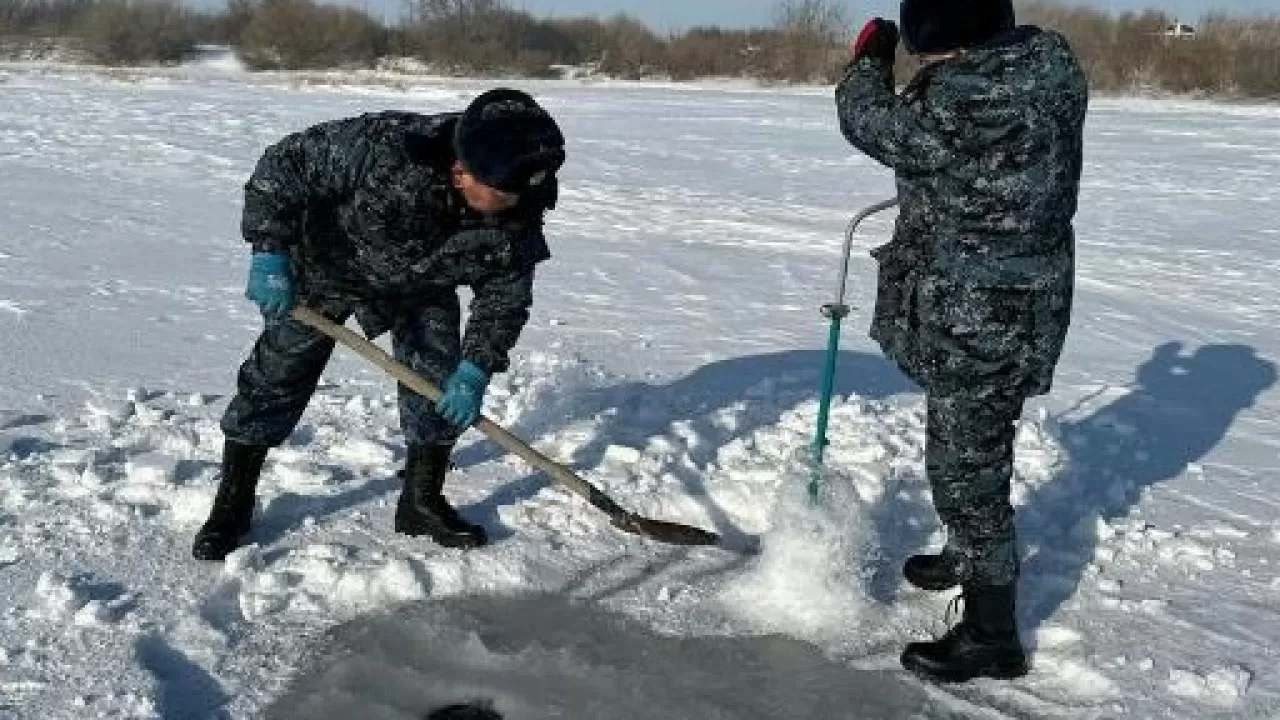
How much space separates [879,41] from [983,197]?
1.78 feet

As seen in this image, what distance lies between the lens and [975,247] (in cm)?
314

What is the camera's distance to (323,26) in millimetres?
42062

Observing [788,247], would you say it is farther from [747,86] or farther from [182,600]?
[747,86]

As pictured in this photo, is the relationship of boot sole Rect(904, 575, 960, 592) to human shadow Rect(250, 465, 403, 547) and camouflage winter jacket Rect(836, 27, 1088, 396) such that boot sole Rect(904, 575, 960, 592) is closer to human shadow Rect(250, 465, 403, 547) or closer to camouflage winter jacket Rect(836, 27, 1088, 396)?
camouflage winter jacket Rect(836, 27, 1088, 396)

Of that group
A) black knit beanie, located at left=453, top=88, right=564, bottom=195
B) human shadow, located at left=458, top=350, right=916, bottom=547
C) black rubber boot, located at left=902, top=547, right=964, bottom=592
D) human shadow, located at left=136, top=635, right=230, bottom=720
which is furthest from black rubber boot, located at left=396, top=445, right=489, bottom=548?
black rubber boot, located at left=902, top=547, right=964, bottom=592

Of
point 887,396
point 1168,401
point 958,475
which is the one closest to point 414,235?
point 958,475

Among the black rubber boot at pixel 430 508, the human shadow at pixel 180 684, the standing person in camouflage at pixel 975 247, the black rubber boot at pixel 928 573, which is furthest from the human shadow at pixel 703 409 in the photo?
the human shadow at pixel 180 684

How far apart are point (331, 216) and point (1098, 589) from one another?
8.68ft

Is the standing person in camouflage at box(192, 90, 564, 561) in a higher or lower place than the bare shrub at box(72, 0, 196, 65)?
lower

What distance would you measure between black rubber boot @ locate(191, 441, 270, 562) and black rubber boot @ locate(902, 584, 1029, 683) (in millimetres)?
2050

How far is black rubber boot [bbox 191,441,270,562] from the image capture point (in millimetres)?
3799

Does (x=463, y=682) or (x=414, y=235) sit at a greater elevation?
(x=414, y=235)

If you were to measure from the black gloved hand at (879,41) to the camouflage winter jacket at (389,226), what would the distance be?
0.98 metres

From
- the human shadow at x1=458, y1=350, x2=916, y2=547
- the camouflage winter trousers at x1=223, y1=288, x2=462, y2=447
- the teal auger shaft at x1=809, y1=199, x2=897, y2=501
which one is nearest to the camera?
the camouflage winter trousers at x1=223, y1=288, x2=462, y2=447
